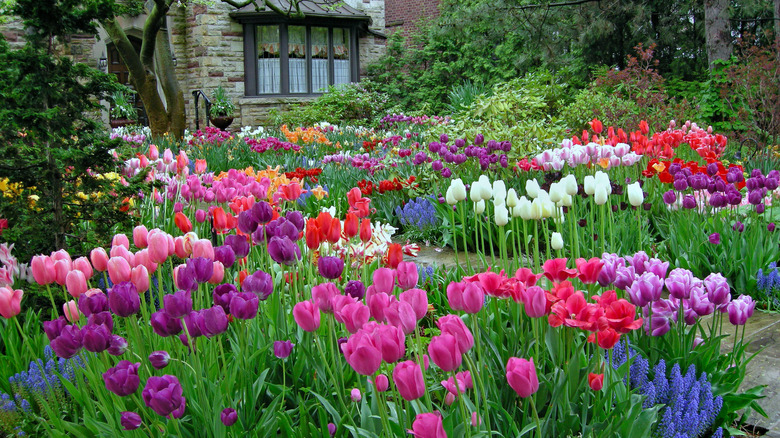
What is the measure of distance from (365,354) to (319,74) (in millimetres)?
17792

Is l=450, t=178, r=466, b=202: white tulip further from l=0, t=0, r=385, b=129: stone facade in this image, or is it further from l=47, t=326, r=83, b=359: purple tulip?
l=0, t=0, r=385, b=129: stone facade

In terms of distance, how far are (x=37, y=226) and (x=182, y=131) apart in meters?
8.81

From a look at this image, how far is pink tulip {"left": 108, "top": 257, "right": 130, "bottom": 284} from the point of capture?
1.70 metres

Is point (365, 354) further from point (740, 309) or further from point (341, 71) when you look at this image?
point (341, 71)

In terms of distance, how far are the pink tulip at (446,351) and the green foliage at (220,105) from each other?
1519 cm

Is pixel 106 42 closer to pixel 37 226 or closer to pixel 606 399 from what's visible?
pixel 37 226

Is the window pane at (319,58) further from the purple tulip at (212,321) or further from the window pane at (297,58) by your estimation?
the purple tulip at (212,321)

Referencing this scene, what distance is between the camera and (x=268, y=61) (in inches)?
688

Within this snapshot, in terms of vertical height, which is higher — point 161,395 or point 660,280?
point 660,280

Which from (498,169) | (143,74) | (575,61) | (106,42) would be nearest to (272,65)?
(106,42)

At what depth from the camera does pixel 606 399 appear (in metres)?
1.68

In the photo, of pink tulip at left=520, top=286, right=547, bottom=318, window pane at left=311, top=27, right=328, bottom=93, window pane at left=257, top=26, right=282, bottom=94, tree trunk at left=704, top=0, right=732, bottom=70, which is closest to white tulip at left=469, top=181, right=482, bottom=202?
pink tulip at left=520, top=286, right=547, bottom=318

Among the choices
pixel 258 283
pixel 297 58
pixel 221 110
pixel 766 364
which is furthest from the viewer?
pixel 297 58

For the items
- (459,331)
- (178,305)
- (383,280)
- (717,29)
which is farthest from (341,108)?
(459,331)
